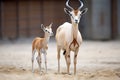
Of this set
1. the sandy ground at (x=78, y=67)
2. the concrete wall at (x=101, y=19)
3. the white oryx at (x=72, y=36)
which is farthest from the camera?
the concrete wall at (x=101, y=19)

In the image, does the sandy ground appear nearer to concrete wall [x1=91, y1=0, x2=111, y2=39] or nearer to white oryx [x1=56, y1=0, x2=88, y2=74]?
white oryx [x1=56, y1=0, x2=88, y2=74]

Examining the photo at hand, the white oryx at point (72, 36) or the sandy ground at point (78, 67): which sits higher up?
the white oryx at point (72, 36)

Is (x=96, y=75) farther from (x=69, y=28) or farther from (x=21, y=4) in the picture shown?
(x=21, y=4)

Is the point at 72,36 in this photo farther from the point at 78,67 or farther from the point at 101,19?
the point at 101,19

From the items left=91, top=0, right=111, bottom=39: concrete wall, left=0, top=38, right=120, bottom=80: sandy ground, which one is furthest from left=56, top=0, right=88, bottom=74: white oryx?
left=91, top=0, right=111, bottom=39: concrete wall

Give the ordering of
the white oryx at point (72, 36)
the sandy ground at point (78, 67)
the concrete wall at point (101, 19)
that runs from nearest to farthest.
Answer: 1. the sandy ground at point (78, 67)
2. the white oryx at point (72, 36)
3. the concrete wall at point (101, 19)

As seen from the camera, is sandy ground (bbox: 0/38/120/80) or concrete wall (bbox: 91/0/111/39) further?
concrete wall (bbox: 91/0/111/39)

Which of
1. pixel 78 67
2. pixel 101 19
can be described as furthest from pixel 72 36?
pixel 101 19

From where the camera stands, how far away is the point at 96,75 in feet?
36.3

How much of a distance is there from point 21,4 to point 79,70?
15584 millimetres

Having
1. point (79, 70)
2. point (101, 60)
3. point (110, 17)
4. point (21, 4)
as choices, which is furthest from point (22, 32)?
point (79, 70)

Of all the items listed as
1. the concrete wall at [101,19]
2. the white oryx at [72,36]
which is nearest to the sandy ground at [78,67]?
the white oryx at [72,36]

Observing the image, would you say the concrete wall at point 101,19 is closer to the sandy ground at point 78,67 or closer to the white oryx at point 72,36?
the sandy ground at point 78,67

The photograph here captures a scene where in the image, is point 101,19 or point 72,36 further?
point 101,19
